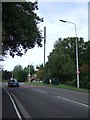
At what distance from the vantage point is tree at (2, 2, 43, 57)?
109 feet

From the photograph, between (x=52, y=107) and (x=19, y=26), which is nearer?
(x=52, y=107)

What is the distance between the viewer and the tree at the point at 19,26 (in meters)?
33.1

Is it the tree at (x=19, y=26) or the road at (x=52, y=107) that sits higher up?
the tree at (x=19, y=26)

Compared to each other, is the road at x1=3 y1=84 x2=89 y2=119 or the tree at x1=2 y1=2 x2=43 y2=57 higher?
the tree at x1=2 y1=2 x2=43 y2=57

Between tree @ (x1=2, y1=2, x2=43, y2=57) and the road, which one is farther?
tree @ (x1=2, y1=2, x2=43, y2=57)

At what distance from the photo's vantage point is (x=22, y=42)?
128 feet

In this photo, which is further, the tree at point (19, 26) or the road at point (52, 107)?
the tree at point (19, 26)

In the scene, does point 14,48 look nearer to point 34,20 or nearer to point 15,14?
point 34,20

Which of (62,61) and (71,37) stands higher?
(71,37)

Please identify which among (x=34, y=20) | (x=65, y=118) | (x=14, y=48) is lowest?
(x=65, y=118)

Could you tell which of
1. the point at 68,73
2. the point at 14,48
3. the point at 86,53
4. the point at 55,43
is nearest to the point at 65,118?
the point at 14,48

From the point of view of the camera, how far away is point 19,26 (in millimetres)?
35750

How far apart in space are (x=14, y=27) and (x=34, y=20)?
13.4ft

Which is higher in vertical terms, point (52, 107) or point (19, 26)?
point (19, 26)
